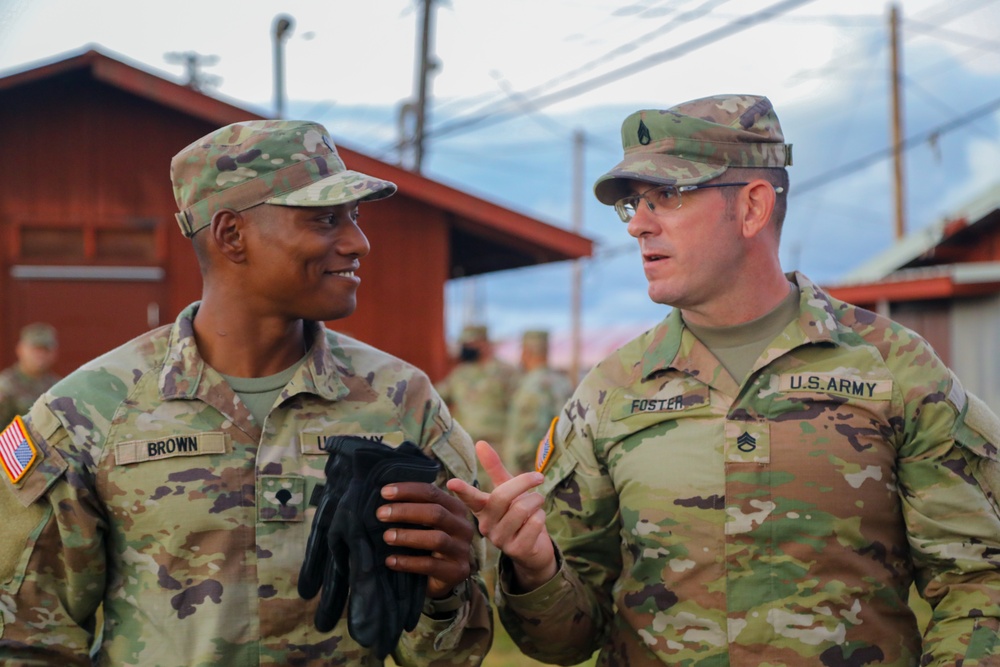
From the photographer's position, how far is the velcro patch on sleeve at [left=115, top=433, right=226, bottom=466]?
2684 mm

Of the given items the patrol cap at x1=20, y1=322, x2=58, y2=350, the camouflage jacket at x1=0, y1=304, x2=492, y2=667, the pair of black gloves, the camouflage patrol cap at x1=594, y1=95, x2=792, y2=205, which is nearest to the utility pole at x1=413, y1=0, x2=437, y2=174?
the patrol cap at x1=20, y1=322, x2=58, y2=350

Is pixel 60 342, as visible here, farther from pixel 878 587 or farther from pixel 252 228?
pixel 878 587

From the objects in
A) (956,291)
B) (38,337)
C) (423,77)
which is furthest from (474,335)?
(423,77)

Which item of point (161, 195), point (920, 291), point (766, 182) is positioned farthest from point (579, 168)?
point (766, 182)

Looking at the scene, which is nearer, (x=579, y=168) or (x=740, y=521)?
(x=740, y=521)

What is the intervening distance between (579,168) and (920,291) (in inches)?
1372

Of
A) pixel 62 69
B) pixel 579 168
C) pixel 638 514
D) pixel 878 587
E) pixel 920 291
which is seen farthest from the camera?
pixel 579 168

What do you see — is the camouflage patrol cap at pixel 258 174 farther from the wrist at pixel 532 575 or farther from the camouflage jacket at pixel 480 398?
the camouflage jacket at pixel 480 398

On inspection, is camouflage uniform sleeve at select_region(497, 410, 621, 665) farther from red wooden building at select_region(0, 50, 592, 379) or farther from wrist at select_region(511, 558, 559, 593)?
red wooden building at select_region(0, 50, 592, 379)

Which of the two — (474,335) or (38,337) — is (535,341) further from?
(38,337)

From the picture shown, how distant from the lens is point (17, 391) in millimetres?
9719

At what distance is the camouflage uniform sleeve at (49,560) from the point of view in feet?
8.47

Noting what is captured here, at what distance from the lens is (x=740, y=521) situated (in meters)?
2.79

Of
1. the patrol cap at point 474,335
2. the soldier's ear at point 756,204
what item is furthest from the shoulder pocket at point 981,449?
the patrol cap at point 474,335
